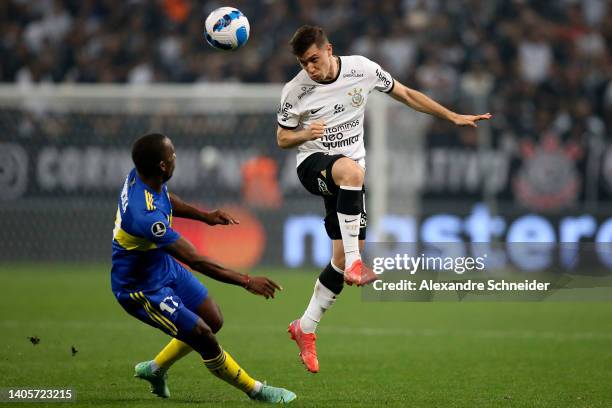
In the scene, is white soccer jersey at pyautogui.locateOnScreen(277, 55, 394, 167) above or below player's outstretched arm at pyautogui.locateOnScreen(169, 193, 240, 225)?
above

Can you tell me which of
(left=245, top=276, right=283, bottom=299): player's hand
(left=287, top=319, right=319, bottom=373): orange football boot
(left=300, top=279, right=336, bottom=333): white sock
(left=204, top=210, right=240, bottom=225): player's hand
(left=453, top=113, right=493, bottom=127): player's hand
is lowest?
(left=287, top=319, right=319, bottom=373): orange football boot

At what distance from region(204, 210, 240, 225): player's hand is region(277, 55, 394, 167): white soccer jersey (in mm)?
1048

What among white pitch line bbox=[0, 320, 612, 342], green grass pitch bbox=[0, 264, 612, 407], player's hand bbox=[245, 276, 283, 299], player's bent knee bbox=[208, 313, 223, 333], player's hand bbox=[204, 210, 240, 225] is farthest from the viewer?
white pitch line bbox=[0, 320, 612, 342]

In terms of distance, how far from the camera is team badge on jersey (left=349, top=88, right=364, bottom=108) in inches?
339

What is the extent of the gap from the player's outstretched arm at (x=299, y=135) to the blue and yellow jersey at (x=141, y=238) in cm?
117

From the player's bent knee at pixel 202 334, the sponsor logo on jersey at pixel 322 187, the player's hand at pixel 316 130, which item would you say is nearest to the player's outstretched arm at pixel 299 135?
the player's hand at pixel 316 130

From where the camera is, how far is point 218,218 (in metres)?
7.73

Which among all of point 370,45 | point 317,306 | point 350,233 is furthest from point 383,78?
point 370,45

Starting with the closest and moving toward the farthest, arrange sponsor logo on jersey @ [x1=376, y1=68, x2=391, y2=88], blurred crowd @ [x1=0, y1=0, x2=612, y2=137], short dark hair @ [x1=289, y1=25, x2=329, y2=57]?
short dark hair @ [x1=289, y1=25, x2=329, y2=57], sponsor logo on jersey @ [x1=376, y1=68, x2=391, y2=88], blurred crowd @ [x1=0, y1=0, x2=612, y2=137]

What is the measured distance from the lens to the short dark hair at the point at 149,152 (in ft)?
23.5

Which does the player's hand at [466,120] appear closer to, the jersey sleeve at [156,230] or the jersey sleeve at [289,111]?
the jersey sleeve at [289,111]

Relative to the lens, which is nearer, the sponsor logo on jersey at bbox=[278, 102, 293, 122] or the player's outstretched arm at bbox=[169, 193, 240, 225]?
the player's outstretched arm at bbox=[169, 193, 240, 225]

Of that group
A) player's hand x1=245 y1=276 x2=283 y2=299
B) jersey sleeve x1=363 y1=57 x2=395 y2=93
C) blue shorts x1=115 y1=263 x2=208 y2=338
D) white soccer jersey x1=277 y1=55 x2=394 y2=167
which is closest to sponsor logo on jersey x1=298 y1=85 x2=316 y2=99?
white soccer jersey x1=277 y1=55 x2=394 y2=167

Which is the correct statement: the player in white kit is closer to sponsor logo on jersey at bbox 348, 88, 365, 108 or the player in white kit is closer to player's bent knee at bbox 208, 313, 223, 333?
sponsor logo on jersey at bbox 348, 88, 365, 108
